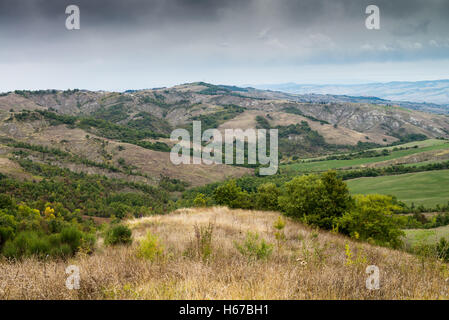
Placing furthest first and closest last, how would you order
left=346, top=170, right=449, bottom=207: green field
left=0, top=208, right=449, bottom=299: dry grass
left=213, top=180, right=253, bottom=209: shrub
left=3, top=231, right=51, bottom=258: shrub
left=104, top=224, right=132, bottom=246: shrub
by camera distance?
left=346, top=170, right=449, bottom=207: green field
left=213, top=180, right=253, bottom=209: shrub
left=104, top=224, right=132, bottom=246: shrub
left=3, top=231, right=51, bottom=258: shrub
left=0, top=208, right=449, bottom=299: dry grass

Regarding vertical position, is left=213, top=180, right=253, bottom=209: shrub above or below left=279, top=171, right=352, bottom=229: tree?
below

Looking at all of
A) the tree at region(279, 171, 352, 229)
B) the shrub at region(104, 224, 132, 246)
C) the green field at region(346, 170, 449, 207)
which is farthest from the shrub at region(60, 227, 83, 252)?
the green field at region(346, 170, 449, 207)

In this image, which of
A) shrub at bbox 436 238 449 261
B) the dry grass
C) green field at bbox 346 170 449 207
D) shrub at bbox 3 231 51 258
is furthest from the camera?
green field at bbox 346 170 449 207

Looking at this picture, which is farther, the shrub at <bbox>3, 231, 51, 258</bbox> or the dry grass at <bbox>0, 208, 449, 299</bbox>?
the shrub at <bbox>3, 231, 51, 258</bbox>

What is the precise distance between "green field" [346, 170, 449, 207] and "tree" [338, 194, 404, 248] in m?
62.4

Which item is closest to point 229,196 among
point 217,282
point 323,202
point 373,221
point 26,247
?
point 323,202

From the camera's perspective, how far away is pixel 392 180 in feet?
301

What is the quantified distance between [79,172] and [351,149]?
566ft

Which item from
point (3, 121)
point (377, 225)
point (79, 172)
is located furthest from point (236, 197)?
point (3, 121)

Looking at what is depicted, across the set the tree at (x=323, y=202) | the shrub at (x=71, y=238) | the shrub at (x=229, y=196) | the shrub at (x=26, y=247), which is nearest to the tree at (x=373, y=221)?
the tree at (x=323, y=202)

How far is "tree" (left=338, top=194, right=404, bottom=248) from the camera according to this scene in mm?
17281

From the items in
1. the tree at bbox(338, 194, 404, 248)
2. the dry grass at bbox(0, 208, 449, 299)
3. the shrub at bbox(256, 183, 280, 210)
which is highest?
the dry grass at bbox(0, 208, 449, 299)

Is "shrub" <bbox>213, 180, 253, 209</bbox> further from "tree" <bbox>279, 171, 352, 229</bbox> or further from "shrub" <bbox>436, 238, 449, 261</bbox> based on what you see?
"shrub" <bbox>436, 238, 449, 261</bbox>

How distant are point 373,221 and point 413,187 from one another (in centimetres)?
8066
